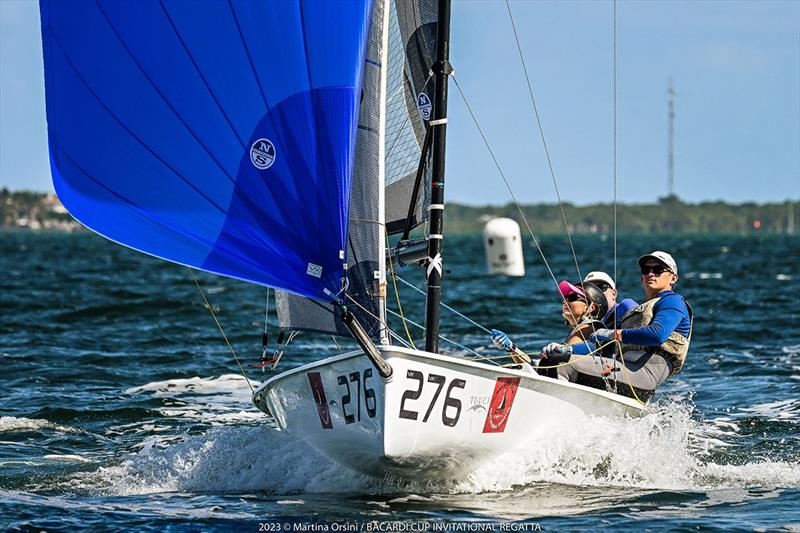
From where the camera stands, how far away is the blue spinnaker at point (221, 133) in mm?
7656

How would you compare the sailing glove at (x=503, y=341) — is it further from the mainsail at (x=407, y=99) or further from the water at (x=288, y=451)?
the mainsail at (x=407, y=99)

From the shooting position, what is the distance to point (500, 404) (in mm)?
7750

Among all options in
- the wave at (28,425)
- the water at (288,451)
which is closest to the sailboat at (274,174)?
the water at (288,451)

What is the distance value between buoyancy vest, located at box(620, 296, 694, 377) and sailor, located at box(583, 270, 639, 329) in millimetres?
199

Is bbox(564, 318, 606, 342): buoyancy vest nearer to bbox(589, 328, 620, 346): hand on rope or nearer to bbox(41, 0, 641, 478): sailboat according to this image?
bbox(589, 328, 620, 346): hand on rope

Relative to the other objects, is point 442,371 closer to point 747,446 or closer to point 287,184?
point 287,184

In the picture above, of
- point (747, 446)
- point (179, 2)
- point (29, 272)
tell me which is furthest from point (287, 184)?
point (29, 272)

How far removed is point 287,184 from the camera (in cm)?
768

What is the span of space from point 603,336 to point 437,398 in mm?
1890

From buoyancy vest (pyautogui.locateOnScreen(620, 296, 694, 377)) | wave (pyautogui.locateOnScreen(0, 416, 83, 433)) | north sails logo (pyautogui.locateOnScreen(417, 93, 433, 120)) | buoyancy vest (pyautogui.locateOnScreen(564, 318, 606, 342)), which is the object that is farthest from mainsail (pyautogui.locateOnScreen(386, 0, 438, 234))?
wave (pyautogui.locateOnScreen(0, 416, 83, 433))

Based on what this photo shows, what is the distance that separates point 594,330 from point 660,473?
1285 millimetres

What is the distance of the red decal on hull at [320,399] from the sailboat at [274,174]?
11 mm

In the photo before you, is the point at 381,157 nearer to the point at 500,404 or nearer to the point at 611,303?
the point at 500,404

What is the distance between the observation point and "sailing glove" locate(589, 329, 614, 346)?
878 cm
